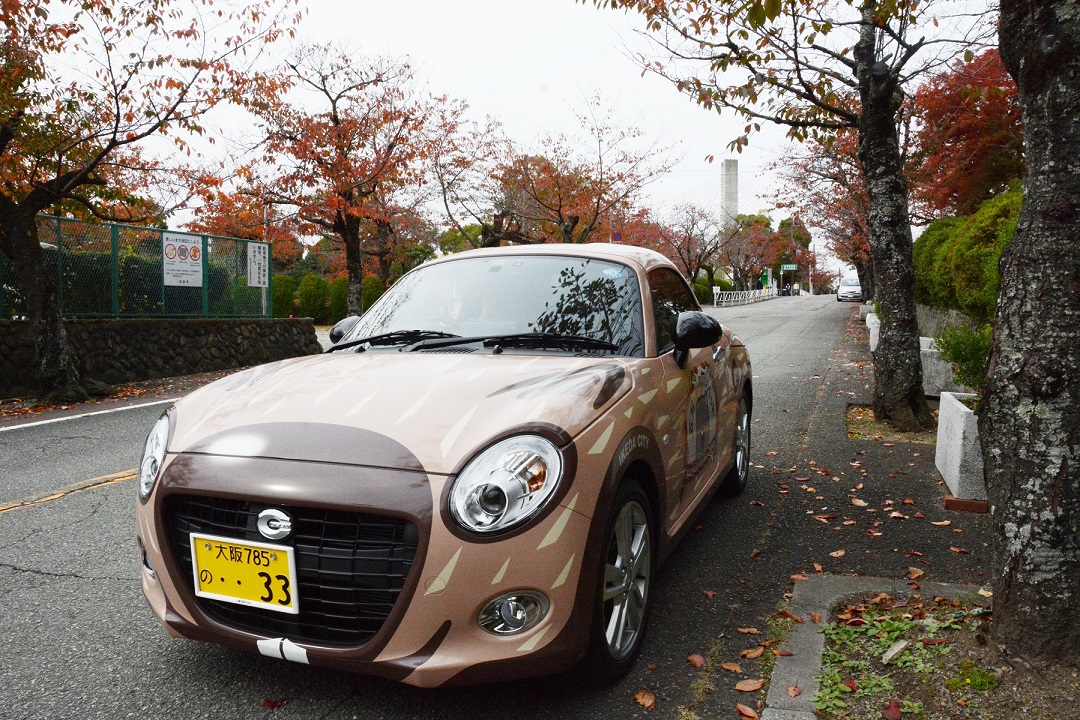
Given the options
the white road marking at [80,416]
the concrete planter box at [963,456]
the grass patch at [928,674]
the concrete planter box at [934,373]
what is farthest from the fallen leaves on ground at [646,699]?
the white road marking at [80,416]

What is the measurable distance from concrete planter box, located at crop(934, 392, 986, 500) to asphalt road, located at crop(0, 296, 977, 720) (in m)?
1.12

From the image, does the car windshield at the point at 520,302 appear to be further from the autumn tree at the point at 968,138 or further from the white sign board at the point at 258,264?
the white sign board at the point at 258,264

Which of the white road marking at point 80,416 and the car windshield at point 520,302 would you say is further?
the white road marking at point 80,416

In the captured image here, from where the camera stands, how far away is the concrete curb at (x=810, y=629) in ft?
8.42

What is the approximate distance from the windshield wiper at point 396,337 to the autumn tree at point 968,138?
530 inches

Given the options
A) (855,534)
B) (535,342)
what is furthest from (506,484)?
(855,534)

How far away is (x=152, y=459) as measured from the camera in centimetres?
261

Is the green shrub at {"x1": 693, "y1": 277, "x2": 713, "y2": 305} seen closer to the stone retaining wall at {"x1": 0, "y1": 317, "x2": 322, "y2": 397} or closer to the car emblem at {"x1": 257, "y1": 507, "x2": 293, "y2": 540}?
the stone retaining wall at {"x1": 0, "y1": 317, "x2": 322, "y2": 397}

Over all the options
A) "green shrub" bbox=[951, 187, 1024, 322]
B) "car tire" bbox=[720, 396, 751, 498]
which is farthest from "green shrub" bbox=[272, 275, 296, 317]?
"car tire" bbox=[720, 396, 751, 498]

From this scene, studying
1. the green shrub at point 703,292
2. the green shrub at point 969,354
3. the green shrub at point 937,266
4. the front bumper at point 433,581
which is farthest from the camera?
the green shrub at point 703,292

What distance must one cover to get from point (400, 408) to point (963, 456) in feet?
13.2

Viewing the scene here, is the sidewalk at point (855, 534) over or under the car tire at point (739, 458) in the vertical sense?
under

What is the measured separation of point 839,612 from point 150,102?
37.0 feet

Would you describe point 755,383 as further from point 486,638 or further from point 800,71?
point 486,638
